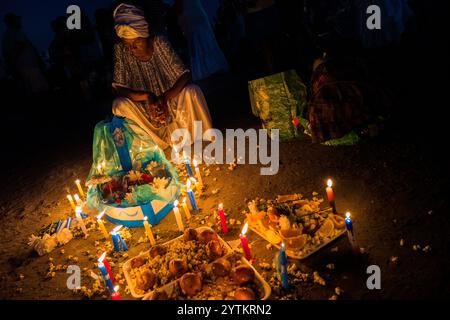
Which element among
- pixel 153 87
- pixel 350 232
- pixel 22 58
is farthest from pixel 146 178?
pixel 22 58

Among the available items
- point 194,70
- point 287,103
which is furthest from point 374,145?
point 194,70

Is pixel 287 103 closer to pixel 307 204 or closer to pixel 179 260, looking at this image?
pixel 307 204

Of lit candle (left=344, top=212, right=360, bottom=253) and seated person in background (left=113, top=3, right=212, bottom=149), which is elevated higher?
seated person in background (left=113, top=3, right=212, bottom=149)

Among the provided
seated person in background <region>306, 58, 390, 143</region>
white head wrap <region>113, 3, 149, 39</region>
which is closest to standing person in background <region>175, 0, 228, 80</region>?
white head wrap <region>113, 3, 149, 39</region>

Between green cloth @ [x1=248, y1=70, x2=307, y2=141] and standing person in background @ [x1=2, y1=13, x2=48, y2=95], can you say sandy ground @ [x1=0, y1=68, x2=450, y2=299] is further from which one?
standing person in background @ [x1=2, y1=13, x2=48, y2=95]

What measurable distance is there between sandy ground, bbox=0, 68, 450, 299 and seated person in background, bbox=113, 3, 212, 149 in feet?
4.40

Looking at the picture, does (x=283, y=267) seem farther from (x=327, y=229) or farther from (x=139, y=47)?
(x=139, y=47)

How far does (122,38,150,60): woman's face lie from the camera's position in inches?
227

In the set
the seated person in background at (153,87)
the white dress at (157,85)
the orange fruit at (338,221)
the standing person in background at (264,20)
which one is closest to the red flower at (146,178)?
the white dress at (157,85)

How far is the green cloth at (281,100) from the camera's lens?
5652 mm

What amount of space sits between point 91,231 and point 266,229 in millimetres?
2447

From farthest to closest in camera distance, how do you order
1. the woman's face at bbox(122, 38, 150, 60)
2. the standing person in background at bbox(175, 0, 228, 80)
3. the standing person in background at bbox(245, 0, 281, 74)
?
1. the standing person in background at bbox(175, 0, 228, 80)
2. the standing person in background at bbox(245, 0, 281, 74)
3. the woman's face at bbox(122, 38, 150, 60)

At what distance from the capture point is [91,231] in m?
4.72

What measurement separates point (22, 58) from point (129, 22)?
9329 millimetres
